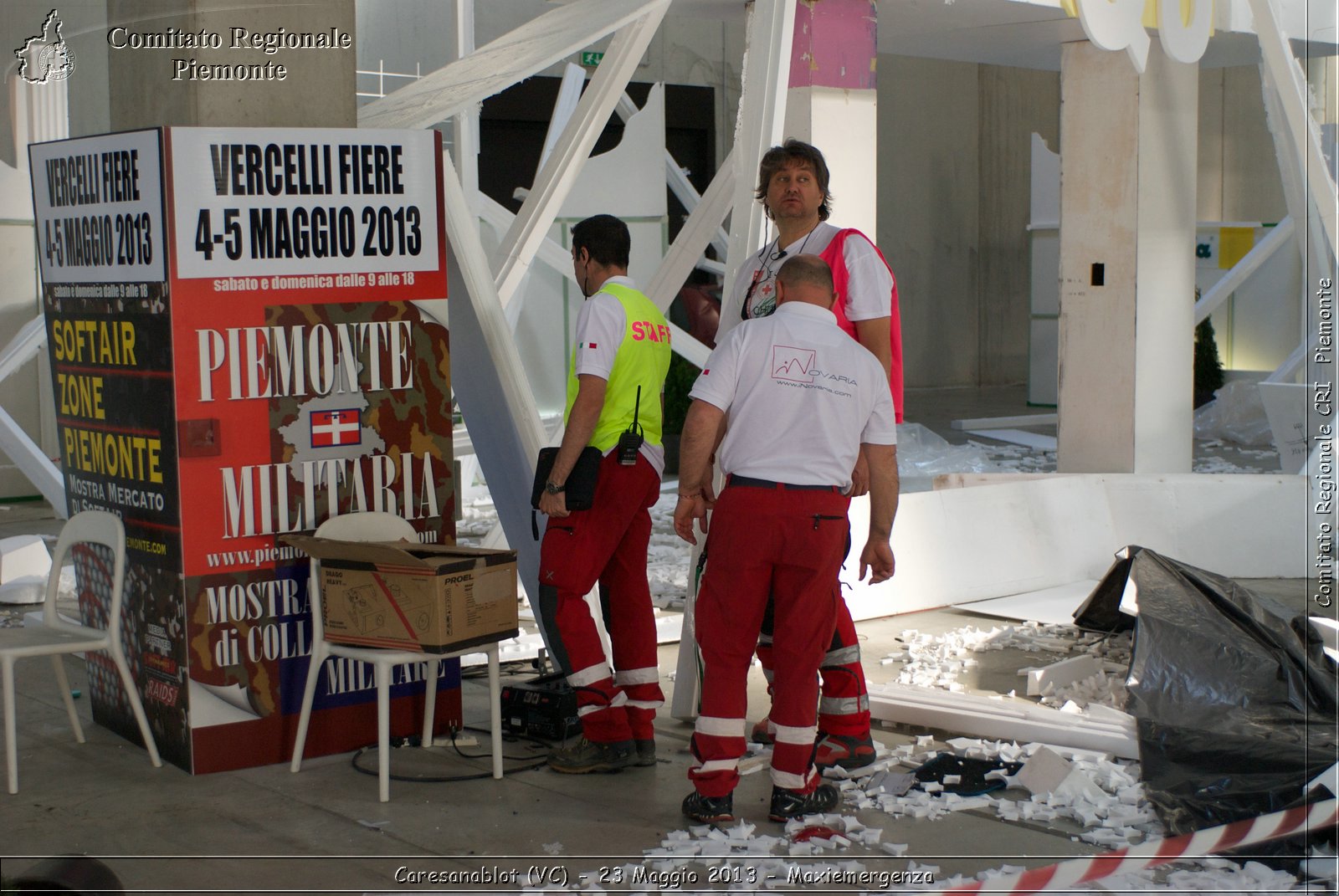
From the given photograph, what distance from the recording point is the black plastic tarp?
4008 millimetres

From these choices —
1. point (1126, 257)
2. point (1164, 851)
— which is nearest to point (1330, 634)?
point (1164, 851)

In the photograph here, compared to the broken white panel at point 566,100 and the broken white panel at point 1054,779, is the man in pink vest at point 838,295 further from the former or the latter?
the broken white panel at point 566,100

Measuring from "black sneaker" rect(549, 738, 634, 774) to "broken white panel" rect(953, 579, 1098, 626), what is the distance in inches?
107

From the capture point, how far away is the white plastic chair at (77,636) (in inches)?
177

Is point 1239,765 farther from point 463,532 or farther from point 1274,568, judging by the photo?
point 463,532

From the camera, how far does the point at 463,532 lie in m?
9.43

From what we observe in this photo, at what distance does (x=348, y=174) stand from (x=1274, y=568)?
5299mm

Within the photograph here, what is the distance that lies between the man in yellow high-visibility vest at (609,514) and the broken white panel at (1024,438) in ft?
28.7

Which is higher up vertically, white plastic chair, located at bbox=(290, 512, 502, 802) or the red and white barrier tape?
white plastic chair, located at bbox=(290, 512, 502, 802)

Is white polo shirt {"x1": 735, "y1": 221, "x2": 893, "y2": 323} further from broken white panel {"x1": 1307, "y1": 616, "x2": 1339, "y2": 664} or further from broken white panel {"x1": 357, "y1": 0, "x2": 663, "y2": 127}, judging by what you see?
broken white panel {"x1": 1307, "y1": 616, "x2": 1339, "y2": 664}

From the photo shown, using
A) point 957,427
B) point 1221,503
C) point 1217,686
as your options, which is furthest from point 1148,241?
point 957,427

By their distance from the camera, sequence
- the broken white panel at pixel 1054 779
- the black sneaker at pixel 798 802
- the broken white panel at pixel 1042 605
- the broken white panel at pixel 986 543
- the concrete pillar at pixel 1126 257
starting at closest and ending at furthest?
1. the black sneaker at pixel 798 802
2. the broken white panel at pixel 1054 779
3. the broken white panel at pixel 1042 605
4. the broken white panel at pixel 986 543
5. the concrete pillar at pixel 1126 257

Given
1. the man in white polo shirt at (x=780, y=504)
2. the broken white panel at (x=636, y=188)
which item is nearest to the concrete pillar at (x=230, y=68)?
the man in white polo shirt at (x=780, y=504)

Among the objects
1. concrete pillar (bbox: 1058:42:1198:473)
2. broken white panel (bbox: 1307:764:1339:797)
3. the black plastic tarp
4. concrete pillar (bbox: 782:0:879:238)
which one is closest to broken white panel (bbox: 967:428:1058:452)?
concrete pillar (bbox: 1058:42:1198:473)
